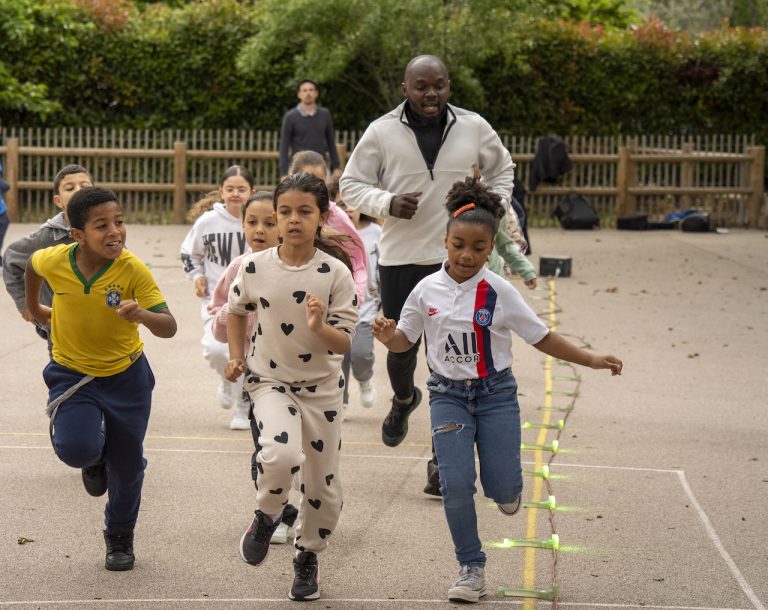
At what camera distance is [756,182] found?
22.0m

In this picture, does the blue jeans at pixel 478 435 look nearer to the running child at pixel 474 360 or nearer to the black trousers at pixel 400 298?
the running child at pixel 474 360

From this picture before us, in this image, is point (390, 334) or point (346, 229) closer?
point (390, 334)

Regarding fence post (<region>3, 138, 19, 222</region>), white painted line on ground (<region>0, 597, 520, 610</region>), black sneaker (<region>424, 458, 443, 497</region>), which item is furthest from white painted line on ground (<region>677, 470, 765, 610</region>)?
fence post (<region>3, 138, 19, 222</region>)

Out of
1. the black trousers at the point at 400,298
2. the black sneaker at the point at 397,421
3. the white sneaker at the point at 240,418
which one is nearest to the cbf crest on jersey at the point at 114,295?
the black trousers at the point at 400,298

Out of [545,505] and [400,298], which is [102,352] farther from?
[545,505]

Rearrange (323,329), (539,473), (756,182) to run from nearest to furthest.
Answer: (323,329)
(539,473)
(756,182)

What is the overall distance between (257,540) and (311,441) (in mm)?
424

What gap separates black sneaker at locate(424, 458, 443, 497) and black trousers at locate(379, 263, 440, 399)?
1.41ft

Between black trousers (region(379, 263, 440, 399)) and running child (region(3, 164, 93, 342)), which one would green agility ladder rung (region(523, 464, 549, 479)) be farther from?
running child (region(3, 164, 93, 342))

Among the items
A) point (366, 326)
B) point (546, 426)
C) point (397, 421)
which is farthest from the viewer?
point (366, 326)

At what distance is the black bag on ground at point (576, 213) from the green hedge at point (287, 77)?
84.9 inches

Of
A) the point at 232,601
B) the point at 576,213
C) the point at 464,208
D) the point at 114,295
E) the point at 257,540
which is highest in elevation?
the point at 464,208

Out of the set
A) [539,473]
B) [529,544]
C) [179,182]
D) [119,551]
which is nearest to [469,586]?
[529,544]

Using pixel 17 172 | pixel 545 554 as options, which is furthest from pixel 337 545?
pixel 17 172
